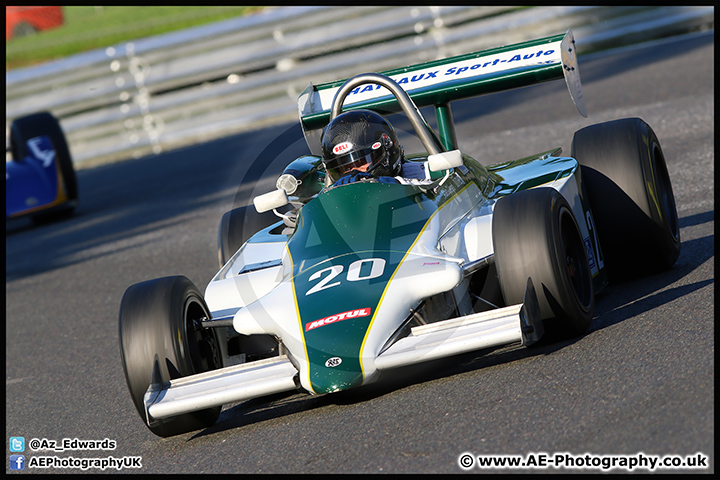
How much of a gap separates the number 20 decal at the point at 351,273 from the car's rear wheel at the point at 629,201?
5.72ft

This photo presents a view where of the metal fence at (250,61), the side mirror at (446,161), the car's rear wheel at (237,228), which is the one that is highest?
the metal fence at (250,61)

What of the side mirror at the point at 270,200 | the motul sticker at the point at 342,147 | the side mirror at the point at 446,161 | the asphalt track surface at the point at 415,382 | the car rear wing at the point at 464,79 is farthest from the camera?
the car rear wing at the point at 464,79

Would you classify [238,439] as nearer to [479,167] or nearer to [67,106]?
[479,167]

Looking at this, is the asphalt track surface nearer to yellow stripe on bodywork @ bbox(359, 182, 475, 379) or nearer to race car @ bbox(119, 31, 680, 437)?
race car @ bbox(119, 31, 680, 437)

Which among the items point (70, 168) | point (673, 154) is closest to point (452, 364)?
point (673, 154)

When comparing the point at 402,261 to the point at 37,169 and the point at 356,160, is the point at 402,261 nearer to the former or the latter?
the point at 356,160

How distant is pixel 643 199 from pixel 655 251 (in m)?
0.30

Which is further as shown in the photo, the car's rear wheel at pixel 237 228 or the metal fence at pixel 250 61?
the metal fence at pixel 250 61

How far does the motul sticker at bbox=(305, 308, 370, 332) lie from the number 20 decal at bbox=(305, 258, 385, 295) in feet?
0.69

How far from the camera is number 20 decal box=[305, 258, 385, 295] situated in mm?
4617

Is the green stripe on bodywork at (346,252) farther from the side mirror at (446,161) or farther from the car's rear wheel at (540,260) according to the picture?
the car's rear wheel at (540,260)

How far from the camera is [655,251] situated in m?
5.69

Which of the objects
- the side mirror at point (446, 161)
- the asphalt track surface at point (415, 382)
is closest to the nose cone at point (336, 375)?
the asphalt track surface at point (415, 382)

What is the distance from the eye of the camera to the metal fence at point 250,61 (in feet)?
47.7
